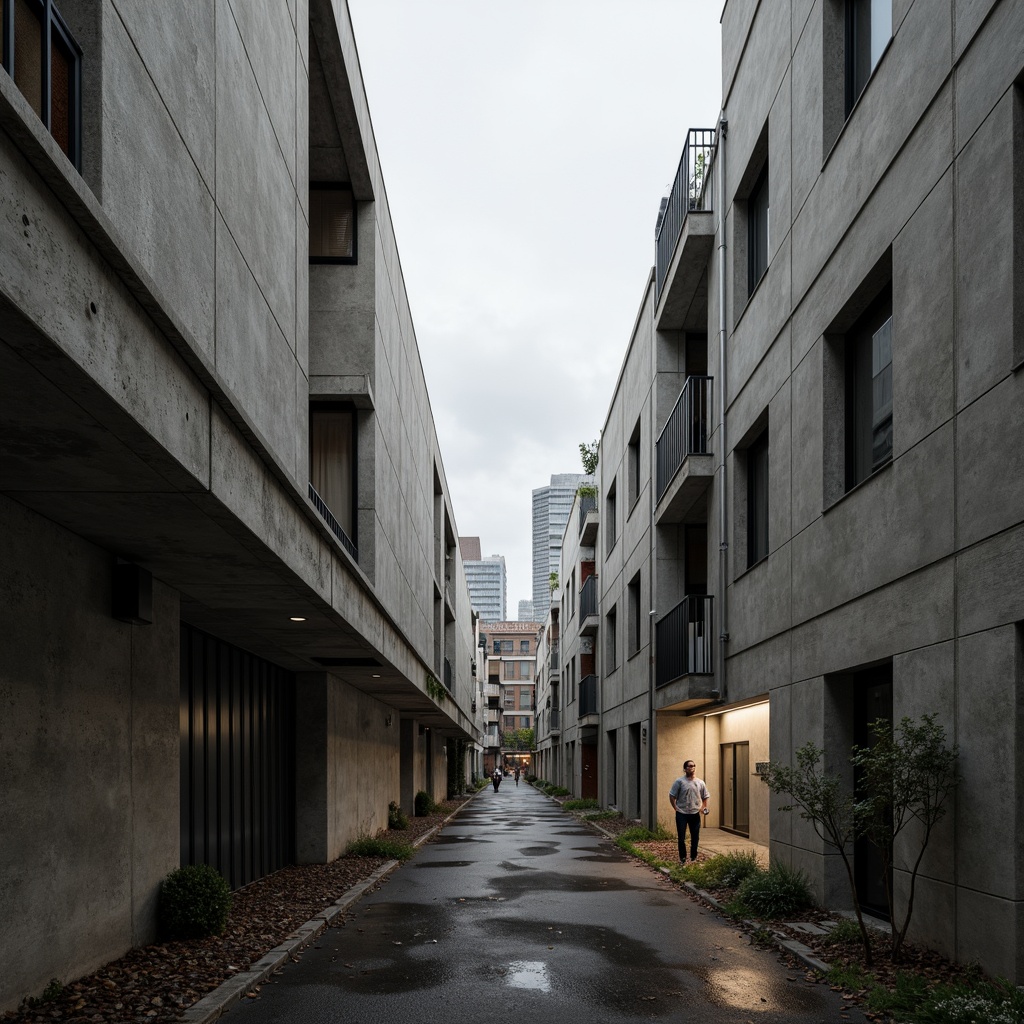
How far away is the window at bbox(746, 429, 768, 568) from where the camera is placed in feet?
49.6

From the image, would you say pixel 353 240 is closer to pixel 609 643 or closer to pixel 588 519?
pixel 609 643

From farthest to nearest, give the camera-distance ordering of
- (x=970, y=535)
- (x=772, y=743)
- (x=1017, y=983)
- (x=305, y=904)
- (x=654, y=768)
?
(x=654, y=768), (x=772, y=743), (x=305, y=904), (x=970, y=535), (x=1017, y=983)

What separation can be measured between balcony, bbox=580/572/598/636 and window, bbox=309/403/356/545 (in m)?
19.4

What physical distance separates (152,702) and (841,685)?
698 cm

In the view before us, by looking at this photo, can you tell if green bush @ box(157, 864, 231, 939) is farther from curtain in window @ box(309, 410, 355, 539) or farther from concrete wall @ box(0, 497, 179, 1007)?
curtain in window @ box(309, 410, 355, 539)

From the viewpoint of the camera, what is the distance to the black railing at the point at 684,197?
18.5 m

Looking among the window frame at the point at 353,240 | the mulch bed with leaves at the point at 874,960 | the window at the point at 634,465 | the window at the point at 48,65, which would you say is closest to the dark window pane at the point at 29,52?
the window at the point at 48,65

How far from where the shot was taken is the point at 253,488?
23.9ft

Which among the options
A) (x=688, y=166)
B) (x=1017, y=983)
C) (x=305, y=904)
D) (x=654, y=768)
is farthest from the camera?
(x=654, y=768)

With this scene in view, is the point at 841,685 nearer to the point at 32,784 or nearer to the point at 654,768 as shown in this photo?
the point at 32,784

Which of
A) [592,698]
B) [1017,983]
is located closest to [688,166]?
[1017,983]

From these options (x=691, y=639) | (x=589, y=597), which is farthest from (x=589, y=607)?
(x=691, y=639)

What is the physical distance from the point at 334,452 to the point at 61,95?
10644 millimetres

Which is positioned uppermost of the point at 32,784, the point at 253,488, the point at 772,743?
the point at 253,488
